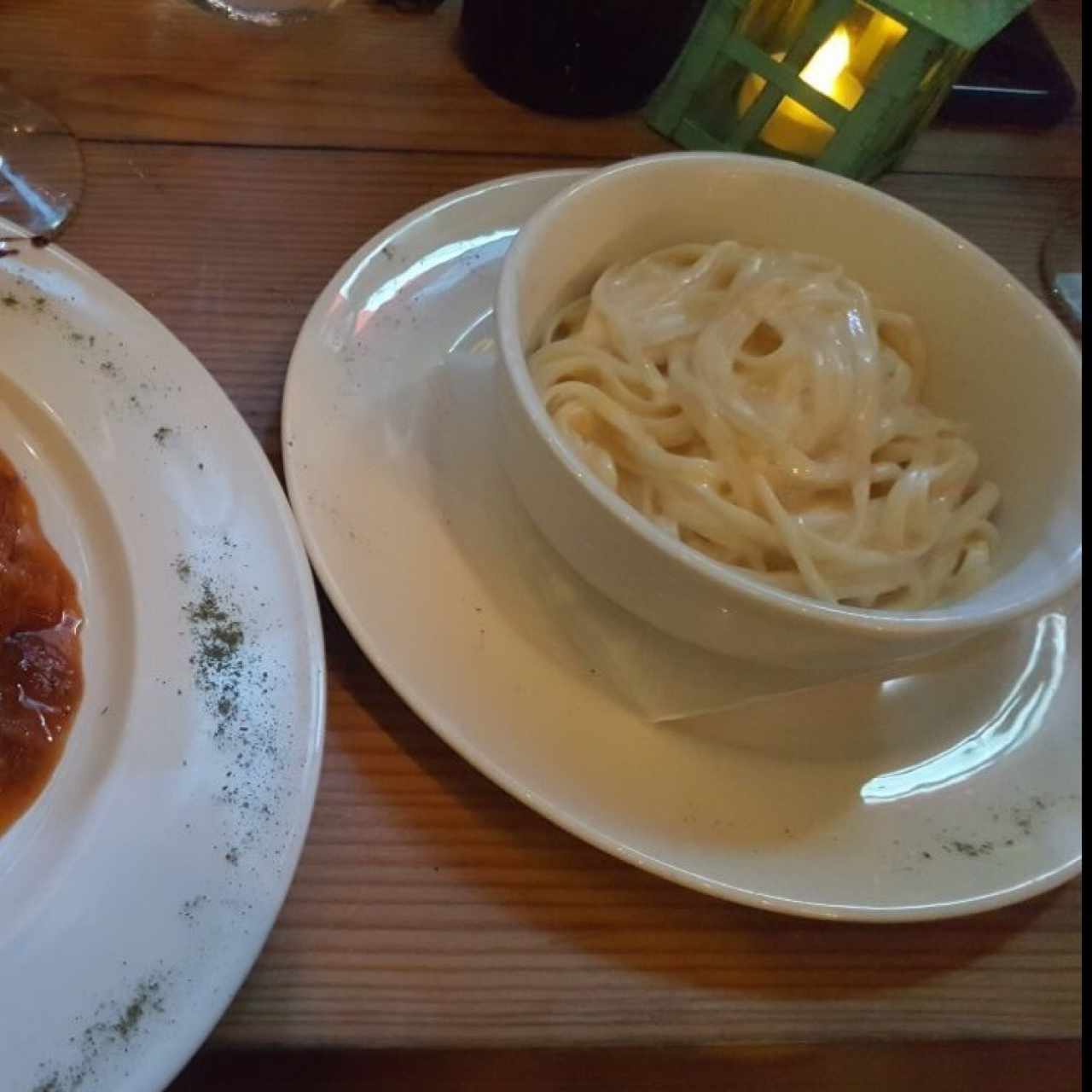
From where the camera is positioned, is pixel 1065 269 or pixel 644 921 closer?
pixel 644 921

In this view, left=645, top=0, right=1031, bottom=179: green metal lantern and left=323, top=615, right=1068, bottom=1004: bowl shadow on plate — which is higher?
left=645, top=0, right=1031, bottom=179: green metal lantern

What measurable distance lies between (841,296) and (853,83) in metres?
0.31

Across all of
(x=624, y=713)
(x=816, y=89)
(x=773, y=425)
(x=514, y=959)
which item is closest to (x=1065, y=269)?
(x=816, y=89)

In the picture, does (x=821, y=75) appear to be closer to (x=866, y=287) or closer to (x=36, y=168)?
(x=866, y=287)

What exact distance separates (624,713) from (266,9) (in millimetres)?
792

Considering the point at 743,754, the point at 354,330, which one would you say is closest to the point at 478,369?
A: the point at 354,330

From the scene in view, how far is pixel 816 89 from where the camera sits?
99cm

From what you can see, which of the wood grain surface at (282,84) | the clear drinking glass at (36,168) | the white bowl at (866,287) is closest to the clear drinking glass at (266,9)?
the wood grain surface at (282,84)

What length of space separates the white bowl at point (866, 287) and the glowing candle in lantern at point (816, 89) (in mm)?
245

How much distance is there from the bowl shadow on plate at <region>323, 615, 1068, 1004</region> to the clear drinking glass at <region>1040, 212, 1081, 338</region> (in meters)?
0.62

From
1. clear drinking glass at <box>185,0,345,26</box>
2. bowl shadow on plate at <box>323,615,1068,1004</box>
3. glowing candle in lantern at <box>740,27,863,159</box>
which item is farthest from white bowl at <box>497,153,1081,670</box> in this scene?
clear drinking glass at <box>185,0,345,26</box>

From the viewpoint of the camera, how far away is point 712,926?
25.0 inches

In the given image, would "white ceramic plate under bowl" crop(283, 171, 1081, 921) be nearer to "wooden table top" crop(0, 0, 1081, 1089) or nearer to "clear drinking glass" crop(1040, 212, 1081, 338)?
"wooden table top" crop(0, 0, 1081, 1089)

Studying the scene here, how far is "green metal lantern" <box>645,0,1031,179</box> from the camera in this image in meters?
0.94
